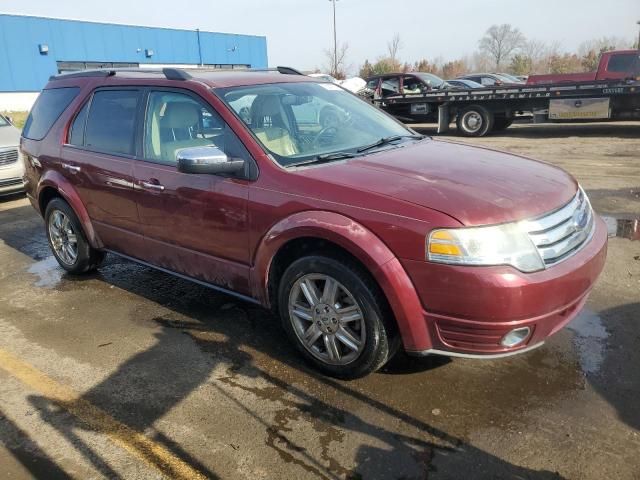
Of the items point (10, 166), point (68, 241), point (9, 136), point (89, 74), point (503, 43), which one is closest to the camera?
point (89, 74)

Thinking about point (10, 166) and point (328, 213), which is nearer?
point (328, 213)

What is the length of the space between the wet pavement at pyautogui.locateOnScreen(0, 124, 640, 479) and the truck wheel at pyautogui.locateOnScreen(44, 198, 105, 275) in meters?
0.90

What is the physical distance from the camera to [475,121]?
51.1 feet

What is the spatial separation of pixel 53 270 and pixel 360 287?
4.03 metres

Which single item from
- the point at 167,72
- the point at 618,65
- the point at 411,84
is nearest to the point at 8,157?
the point at 167,72

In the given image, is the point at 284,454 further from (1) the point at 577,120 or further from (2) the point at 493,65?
(2) the point at 493,65

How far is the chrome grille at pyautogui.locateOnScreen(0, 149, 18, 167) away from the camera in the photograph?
9.02 m

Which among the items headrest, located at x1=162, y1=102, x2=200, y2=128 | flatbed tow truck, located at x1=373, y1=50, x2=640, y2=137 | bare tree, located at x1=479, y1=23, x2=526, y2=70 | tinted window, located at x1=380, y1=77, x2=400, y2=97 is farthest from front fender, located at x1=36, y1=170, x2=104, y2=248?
bare tree, located at x1=479, y1=23, x2=526, y2=70

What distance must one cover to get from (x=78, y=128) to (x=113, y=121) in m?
0.59

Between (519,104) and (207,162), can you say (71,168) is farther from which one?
(519,104)

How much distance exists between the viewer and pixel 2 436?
2.92 m

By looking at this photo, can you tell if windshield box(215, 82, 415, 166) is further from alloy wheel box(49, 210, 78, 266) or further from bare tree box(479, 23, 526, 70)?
bare tree box(479, 23, 526, 70)

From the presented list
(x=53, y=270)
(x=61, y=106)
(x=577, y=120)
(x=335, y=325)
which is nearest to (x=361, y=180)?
(x=335, y=325)

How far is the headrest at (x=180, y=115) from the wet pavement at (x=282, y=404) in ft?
4.84
